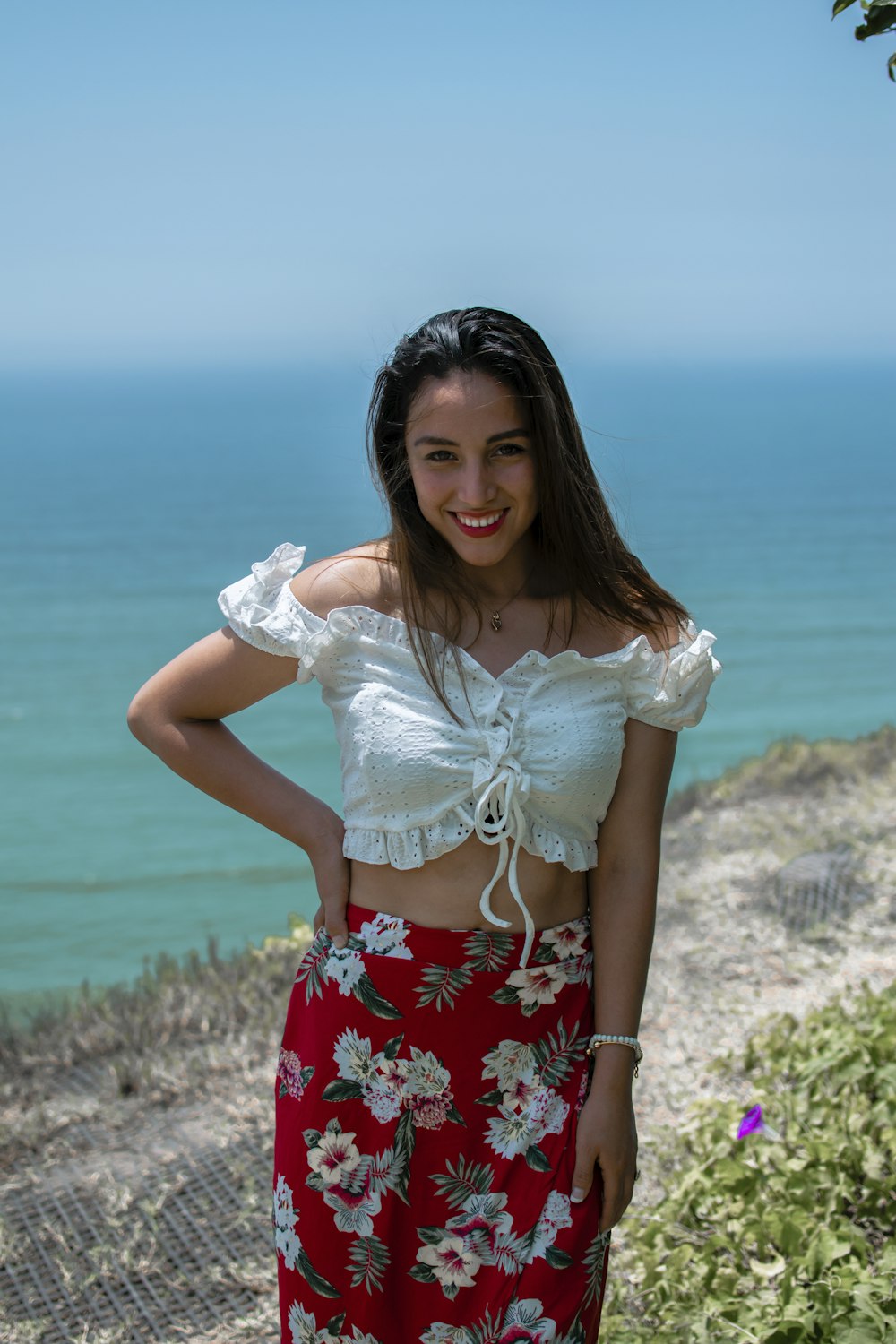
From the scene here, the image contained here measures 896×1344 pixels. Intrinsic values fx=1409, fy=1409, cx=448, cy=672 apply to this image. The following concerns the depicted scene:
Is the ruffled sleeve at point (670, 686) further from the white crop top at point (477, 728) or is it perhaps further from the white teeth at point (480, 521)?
the white teeth at point (480, 521)

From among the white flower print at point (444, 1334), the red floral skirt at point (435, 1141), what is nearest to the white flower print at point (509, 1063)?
the red floral skirt at point (435, 1141)

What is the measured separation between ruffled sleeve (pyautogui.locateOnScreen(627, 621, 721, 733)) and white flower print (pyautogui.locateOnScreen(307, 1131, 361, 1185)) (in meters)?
0.81

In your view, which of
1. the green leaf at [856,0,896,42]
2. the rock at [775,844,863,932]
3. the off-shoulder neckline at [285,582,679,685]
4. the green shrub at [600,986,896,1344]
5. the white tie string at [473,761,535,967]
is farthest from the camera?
the rock at [775,844,863,932]

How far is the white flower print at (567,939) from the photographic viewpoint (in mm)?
2223

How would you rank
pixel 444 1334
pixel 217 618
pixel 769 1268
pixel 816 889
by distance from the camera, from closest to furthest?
1. pixel 444 1334
2. pixel 769 1268
3. pixel 816 889
4. pixel 217 618

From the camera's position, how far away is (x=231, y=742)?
7.84 ft

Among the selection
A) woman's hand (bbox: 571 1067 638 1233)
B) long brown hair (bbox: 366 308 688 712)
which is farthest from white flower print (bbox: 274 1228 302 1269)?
long brown hair (bbox: 366 308 688 712)

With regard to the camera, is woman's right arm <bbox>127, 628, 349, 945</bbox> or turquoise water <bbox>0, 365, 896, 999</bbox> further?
turquoise water <bbox>0, 365, 896, 999</bbox>

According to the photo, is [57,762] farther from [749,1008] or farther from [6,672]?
[749,1008]

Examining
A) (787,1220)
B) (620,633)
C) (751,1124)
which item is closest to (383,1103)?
(620,633)

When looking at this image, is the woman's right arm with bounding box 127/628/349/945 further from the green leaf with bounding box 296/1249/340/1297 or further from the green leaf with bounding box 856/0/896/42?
the green leaf with bounding box 856/0/896/42

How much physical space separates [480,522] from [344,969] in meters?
0.74

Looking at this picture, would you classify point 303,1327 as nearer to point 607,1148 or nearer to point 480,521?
point 607,1148

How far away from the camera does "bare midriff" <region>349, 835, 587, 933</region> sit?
7.25ft
